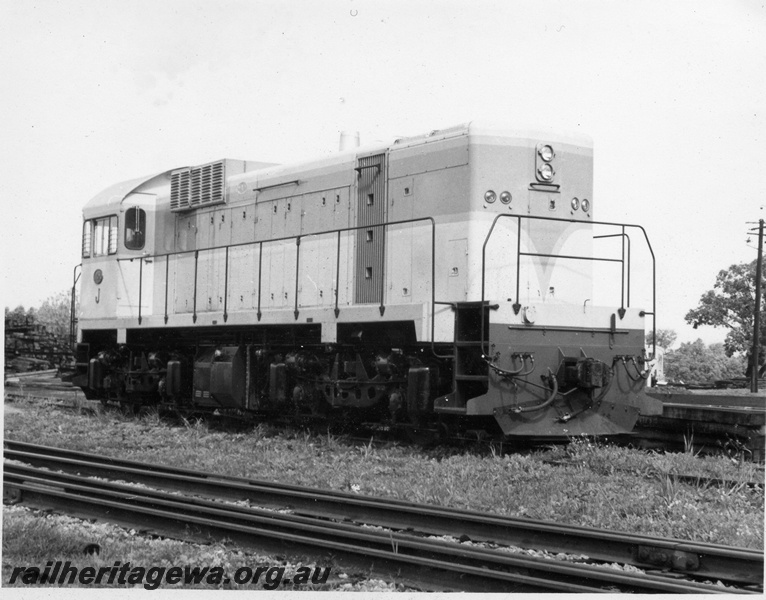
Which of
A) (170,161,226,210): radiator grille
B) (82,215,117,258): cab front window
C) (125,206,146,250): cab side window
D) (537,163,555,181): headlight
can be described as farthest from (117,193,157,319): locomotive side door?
(537,163,555,181): headlight

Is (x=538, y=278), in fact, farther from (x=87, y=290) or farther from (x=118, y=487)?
(x=87, y=290)

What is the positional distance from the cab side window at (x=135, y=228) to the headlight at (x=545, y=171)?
638 cm

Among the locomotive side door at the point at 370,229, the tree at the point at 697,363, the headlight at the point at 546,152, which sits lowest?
the tree at the point at 697,363

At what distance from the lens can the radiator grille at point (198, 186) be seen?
12.2m

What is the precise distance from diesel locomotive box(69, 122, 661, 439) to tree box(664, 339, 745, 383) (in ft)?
30.7

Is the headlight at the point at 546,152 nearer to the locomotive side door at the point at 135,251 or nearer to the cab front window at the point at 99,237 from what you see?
the locomotive side door at the point at 135,251

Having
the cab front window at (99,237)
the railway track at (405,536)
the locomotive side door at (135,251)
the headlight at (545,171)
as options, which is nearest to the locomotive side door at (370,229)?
the headlight at (545,171)

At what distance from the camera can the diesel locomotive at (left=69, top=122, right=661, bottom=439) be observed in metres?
8.62

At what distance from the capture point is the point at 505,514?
612 centimetres

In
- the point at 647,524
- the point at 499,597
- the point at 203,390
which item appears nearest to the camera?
the point at 499,597

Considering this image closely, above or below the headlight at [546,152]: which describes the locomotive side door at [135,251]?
below

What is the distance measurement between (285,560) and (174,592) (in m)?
0.71

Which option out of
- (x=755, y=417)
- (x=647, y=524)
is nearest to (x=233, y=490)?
(x=647, y=524)

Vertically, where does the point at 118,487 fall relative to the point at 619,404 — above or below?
below
